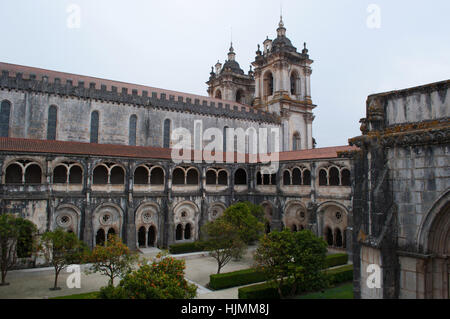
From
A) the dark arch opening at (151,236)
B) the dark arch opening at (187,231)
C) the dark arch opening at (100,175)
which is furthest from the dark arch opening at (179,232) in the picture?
the dark arch opening at (100,175)

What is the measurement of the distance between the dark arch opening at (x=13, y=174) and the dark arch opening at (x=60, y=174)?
8.72 feet

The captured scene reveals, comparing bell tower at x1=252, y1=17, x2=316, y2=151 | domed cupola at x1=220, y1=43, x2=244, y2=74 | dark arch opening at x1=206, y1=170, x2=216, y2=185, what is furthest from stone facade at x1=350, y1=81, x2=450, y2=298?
domed cupola at x1=220, y1=43, x2=244, y2=74

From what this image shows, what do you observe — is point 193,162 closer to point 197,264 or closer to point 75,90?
point 197,264

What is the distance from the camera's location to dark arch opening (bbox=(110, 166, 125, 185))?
30.4m

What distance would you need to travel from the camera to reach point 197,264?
25188mm

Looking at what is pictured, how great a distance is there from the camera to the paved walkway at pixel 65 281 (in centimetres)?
1803

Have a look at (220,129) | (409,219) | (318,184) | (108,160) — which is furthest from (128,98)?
(409,219)

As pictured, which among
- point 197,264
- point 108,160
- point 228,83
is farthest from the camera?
Answer: point 228,83

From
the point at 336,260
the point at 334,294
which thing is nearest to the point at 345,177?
the point at 336,260

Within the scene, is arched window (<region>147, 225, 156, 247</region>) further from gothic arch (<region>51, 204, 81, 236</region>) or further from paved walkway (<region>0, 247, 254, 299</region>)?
gothic arch (<region>51, 204, 81, 236</region>)

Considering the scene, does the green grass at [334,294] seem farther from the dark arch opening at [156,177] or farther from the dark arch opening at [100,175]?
the dark arch opening at [100,175]

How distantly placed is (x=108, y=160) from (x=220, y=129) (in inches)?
655

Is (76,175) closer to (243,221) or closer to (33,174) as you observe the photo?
(33,174)

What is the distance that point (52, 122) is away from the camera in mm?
30766
